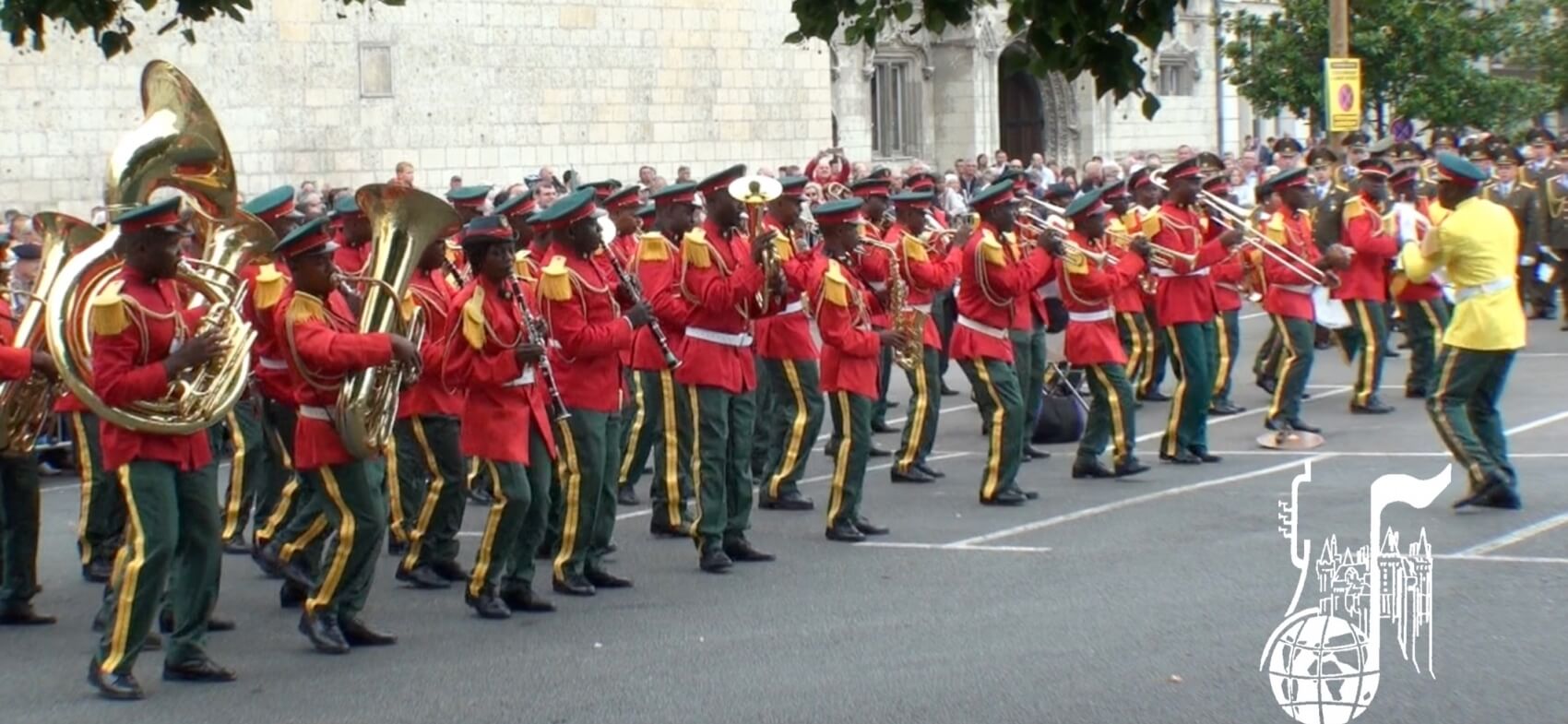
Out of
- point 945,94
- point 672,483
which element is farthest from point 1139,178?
point 945,94

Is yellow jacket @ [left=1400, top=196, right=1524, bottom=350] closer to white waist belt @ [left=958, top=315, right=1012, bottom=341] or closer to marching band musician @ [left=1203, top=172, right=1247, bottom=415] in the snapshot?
white waist belt @ [left=958, top=315, right=1012, bottom=341]

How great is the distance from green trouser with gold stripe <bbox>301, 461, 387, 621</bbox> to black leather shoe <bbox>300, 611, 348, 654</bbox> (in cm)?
→ 3

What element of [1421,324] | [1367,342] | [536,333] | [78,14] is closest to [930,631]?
[536,333]

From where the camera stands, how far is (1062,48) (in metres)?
7.84

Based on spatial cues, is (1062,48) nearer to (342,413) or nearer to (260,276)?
(342,413)

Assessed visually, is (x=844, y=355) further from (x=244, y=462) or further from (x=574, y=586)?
(x=244, y=462)

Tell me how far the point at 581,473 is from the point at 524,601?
627 mm

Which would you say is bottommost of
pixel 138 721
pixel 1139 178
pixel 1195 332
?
pixel 138 721

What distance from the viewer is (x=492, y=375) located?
937 centimetres

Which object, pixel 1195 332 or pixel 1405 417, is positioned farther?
pixel 1405 417

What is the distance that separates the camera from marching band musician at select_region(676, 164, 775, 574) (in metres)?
10.6

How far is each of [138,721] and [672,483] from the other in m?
4.07

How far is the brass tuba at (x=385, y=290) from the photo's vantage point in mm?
8727

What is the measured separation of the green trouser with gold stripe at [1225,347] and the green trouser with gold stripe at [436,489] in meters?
6.47
